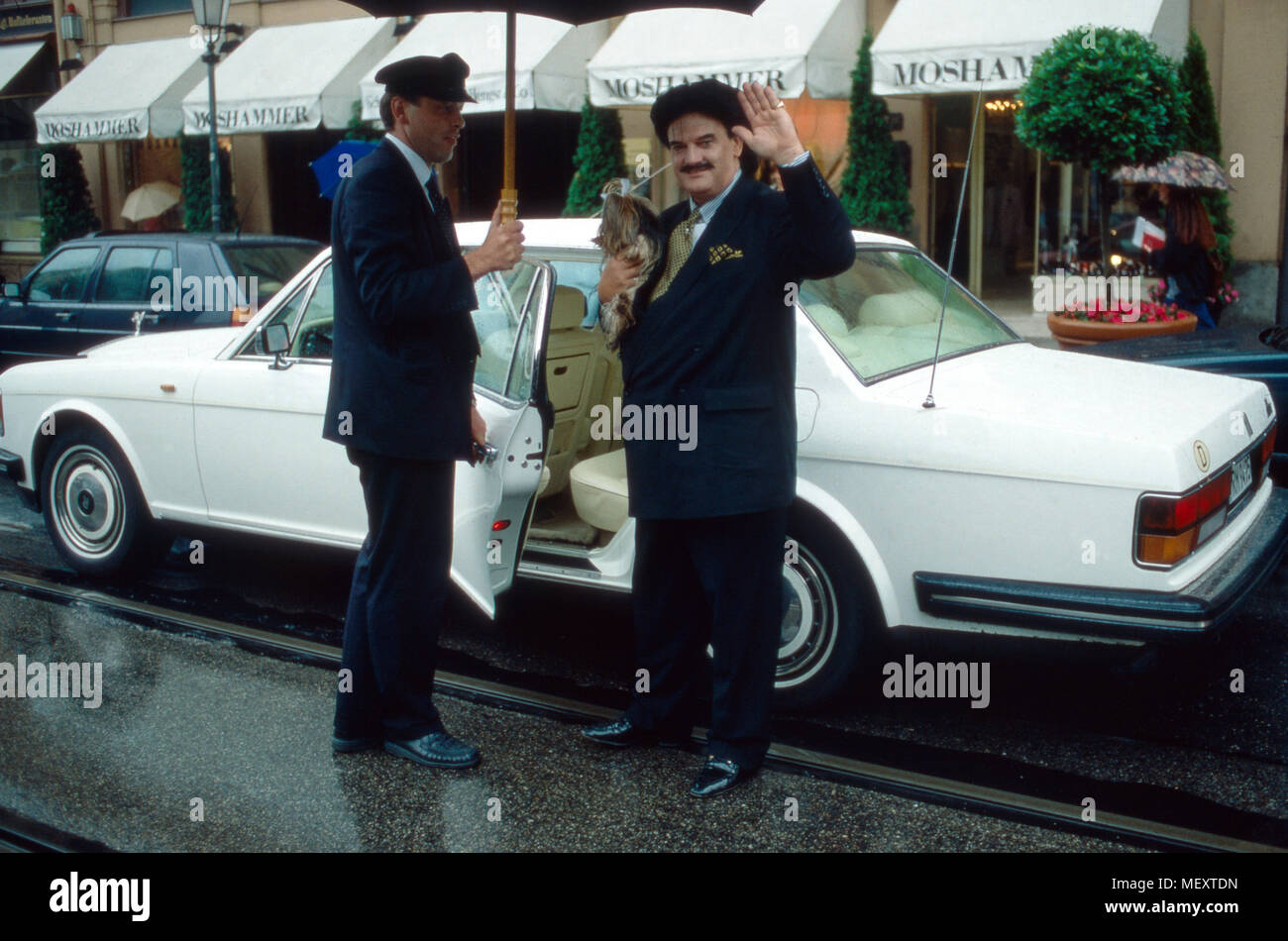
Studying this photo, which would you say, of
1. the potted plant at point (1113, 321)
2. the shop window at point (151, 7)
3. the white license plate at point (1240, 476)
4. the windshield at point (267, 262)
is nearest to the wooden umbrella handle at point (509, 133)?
the white license plate at point (1240, 476)

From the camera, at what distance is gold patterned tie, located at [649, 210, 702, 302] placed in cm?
362

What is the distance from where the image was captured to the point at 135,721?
426cm

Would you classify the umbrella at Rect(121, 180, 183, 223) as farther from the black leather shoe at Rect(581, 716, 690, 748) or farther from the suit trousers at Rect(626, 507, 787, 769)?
the suit trousers at Rect(626, 507, 787, 769)

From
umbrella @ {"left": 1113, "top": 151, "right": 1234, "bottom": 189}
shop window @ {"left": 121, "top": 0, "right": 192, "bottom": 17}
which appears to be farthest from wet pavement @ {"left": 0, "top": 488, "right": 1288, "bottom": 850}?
shop window @ {"left": 121, "top": 0, "right": 192, "bottom": 17}

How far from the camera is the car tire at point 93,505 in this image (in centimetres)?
567

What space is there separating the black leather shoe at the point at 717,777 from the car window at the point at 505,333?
1.41 m

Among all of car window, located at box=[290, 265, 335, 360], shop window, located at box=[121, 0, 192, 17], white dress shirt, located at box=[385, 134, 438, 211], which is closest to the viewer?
white dress shirt, located at box=[385, 134, 438, 211]

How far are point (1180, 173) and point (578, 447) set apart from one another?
6019 millimetres

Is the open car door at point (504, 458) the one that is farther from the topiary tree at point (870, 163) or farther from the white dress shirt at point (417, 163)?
the topiary tree at point (870, 163)

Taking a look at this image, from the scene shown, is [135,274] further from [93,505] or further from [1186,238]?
[1186,238]

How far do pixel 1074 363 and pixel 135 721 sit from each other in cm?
341

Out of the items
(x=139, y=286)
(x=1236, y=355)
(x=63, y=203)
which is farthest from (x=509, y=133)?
(x=63, y=203)
